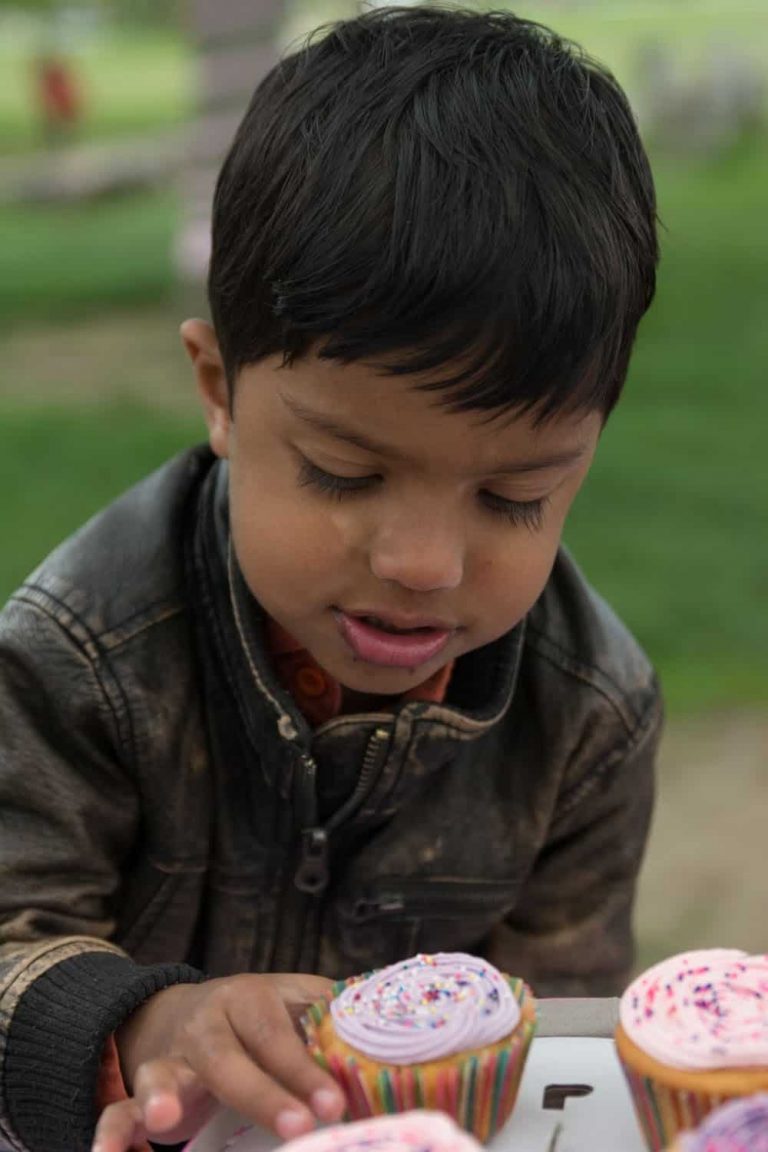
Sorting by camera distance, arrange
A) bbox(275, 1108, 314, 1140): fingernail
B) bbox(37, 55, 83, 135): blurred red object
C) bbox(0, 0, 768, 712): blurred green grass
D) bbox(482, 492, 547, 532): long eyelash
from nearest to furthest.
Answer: bbox(275, 1108, 314, 1140): fingernail, bbox(482, 492, 547, 532): long eyelash, bbox(0, 0, 768, 712): blurred green grass, bbox(37, 55, 83, 135): blurred red object

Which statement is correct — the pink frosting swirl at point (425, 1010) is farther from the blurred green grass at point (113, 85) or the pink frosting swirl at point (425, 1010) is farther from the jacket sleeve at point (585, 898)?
the blurred green grass at point (113, 85)

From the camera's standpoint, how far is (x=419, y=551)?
1214 millimetres

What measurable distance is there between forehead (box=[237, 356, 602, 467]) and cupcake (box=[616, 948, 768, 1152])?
357 mm

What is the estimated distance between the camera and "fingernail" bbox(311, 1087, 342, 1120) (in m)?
1.06

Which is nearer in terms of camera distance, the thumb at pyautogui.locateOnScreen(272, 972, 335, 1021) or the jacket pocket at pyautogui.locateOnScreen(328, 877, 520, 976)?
the thumb at pyautogui.locateOnScreen(272, 972, 335, 1021)

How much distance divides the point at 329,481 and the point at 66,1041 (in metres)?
0.42

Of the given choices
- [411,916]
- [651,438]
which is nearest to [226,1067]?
[411,916]

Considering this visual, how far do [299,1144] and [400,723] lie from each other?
606 mm

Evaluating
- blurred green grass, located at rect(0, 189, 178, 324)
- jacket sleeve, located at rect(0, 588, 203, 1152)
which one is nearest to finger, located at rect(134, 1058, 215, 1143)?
jacket sleeve, located at rect(0, 588, 203, 1152)

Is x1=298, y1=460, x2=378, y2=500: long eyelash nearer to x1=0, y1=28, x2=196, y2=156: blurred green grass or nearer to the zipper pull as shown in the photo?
the zipper pull

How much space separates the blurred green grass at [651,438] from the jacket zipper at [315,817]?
43.0 inches

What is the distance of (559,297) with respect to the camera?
125cm

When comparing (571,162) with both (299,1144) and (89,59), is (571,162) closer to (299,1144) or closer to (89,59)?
(299,1144)

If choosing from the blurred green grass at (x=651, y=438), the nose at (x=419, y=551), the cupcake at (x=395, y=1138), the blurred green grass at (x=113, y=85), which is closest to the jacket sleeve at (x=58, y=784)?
the nose at (x=419, y=551)
